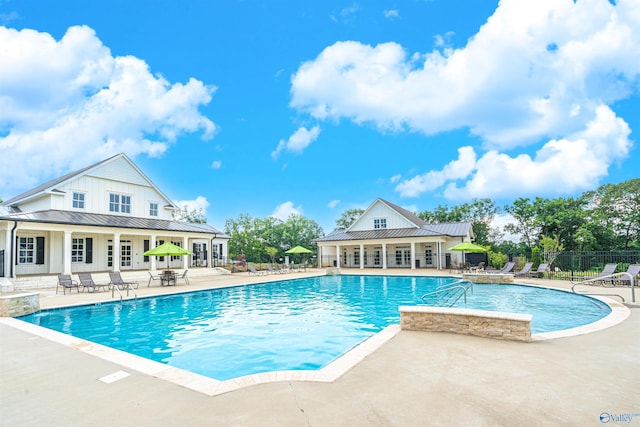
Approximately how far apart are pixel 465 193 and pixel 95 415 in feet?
143

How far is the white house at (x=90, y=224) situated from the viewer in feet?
60.4

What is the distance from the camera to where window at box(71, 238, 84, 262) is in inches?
840

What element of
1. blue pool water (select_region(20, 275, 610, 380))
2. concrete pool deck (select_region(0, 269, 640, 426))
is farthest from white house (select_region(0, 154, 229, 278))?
concrete pool deck (select_region(0, 269, 640, 426))

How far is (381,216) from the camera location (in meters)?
31.8

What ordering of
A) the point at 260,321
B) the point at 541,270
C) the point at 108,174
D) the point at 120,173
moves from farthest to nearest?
the point at 120,173 < the point at 108,174 < the point at 541,270 < the point at 260,321

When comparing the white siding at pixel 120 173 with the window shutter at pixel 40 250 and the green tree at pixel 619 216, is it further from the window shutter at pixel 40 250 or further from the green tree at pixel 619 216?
the green tree at pixel 619 216

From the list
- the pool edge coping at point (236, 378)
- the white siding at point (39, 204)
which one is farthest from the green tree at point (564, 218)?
the white siding at point (39, 204)

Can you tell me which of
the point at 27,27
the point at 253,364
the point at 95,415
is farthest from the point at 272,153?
the point at 95,415

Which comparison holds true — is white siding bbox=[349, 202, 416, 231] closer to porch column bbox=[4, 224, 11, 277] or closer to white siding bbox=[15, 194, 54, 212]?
white siding bbox=[15, 194, 54, 212]

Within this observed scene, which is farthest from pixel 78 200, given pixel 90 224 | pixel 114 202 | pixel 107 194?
pixel 90 224

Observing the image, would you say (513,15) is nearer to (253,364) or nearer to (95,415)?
(253,364)

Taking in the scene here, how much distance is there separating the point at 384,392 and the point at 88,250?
2349 cm

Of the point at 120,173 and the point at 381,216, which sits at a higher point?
the point at 120,173

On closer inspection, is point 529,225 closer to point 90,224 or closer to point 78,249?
point 90,224
